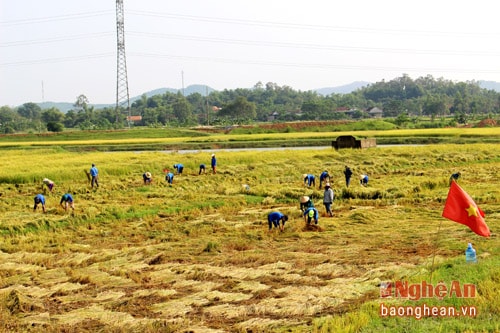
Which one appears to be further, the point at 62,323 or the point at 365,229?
the point at 365,229

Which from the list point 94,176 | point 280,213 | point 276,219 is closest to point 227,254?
point 276,219

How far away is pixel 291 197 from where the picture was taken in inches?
981

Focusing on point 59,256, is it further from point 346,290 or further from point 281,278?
point 346,290

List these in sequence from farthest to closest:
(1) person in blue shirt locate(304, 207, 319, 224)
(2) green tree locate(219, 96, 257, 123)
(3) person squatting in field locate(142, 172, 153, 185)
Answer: (2) green tree locate(219, 96, 257, 123) < (3) person squatting in field locate(142, 172, 153, 185) < (1) person in blue shirt locate(304, 207, 319, 224)

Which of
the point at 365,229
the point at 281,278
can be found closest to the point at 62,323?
the point at 281,278

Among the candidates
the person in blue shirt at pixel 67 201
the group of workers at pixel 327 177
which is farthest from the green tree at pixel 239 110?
the person in blue shirt at pixel 67 201

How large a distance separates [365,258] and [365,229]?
391 centimetres

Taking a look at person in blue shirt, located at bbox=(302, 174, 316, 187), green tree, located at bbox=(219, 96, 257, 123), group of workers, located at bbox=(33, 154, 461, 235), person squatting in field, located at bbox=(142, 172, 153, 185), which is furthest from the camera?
green tree, located at bbox=(219, 96, 257, 123)

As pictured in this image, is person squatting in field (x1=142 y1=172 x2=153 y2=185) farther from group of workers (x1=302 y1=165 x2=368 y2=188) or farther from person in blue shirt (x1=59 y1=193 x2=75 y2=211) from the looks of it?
group of workers (x1=302 y1=165 x2=368 y2=188)

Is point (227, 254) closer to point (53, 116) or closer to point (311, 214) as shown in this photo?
point (311, 214)

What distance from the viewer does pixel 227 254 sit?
1534cm

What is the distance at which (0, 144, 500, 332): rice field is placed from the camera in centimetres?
1022

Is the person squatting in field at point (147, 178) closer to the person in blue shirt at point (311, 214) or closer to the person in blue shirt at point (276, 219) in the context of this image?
the person in blue shirt at point (276, 219)

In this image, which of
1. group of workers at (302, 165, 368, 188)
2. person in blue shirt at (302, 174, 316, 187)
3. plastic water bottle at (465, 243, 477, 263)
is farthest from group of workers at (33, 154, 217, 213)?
plastic water bottle at (465, 243, 477, 263)
